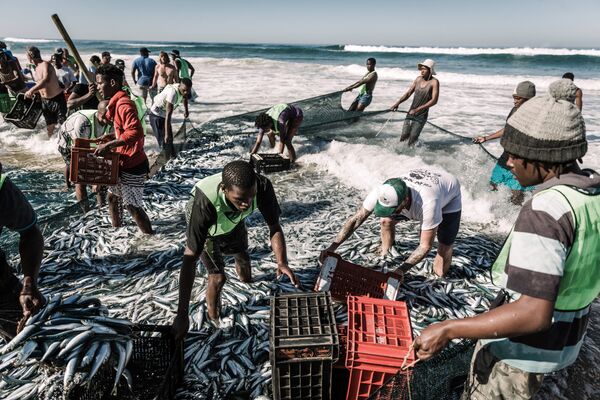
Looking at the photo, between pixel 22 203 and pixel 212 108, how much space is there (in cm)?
1394

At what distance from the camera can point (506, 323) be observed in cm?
165

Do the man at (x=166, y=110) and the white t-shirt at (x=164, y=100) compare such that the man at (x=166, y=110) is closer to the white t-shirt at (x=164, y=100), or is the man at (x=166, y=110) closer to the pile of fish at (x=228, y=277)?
the white t-shirt at (x=164, y=100)

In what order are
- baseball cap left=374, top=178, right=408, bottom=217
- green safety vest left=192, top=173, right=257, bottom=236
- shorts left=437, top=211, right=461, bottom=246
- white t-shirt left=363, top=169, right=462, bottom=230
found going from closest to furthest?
green safety vest left=192, top=173, right=257, bottom=236
baseball cap left=374, top=178, right=408, bottom=217
white t-shirt left=363, top=169, right=462, bottom=230
shorts left=437, top=211, right=461, bottom=246

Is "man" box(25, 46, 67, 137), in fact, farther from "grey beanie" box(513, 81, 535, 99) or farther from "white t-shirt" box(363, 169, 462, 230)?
"grey beanie" box(513, 81, 535, 99)

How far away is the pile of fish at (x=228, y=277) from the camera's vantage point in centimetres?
370

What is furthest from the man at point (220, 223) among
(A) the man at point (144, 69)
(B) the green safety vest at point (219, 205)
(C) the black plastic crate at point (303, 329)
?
(A) the man at point (144, 69)

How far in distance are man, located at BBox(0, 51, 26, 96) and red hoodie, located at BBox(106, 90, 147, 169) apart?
624cm

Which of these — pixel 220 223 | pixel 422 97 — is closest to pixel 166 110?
pixel 422 97

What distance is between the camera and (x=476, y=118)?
585 inches

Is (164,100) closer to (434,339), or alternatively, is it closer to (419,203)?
(419,203)

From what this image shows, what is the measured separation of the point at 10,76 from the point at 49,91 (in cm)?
125

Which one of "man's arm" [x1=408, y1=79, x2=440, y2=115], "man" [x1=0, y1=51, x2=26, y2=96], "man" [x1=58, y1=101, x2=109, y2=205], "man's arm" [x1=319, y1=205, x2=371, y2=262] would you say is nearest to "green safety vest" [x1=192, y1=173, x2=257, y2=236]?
"man's arm" [x1=319, y1=205, x2=371, y2=262]

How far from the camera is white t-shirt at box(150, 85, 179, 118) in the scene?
8641 mm

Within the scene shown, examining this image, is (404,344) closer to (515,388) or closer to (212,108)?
(515,388)
